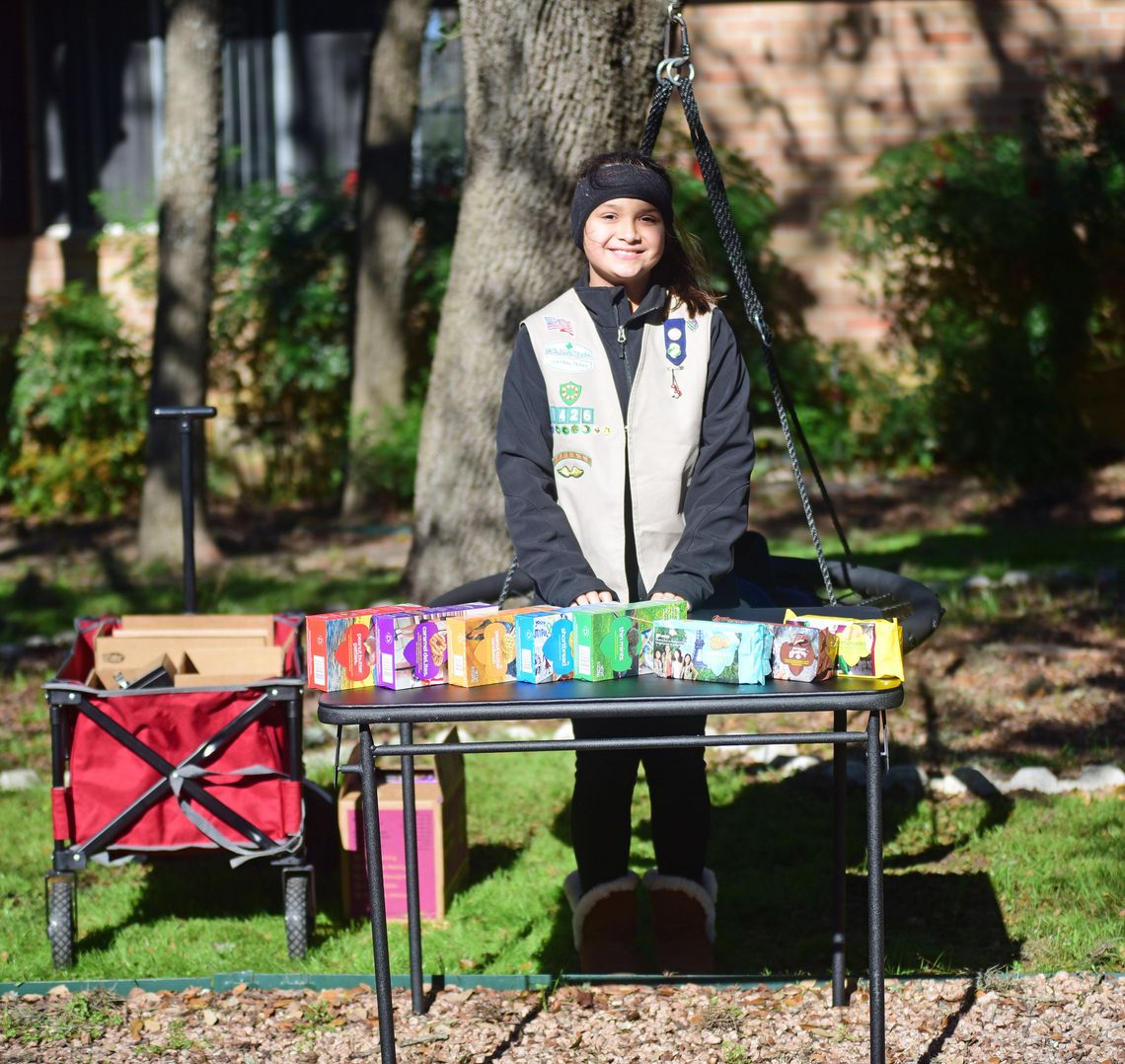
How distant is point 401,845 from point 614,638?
165 centimetres

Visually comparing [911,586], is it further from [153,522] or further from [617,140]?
[153,522]

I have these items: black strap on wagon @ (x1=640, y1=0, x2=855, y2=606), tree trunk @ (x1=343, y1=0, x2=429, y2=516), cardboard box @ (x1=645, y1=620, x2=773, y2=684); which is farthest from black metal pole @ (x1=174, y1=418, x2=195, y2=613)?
tree trunk @ (x1=343, y1=0, x2=429, y2=516)

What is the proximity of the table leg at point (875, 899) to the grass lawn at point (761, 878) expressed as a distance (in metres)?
0.89

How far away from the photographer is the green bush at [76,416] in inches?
455

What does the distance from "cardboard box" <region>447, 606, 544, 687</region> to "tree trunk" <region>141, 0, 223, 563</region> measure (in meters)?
6.31

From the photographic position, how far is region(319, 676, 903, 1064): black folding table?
3027 mm

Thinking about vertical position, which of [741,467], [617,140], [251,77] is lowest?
[741,467]

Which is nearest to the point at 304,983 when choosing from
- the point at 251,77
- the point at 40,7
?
the point at 251,77

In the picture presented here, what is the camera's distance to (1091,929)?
435 centimetres

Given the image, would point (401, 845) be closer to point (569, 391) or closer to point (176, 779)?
point (176, 779)

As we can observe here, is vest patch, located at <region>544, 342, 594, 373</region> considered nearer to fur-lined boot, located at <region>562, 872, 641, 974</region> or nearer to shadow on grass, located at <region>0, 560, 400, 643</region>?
fur-lined boot, located at <region>562, 872, 641, 974</region>

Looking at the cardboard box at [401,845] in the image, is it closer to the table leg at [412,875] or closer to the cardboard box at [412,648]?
the table leg at [412,875]

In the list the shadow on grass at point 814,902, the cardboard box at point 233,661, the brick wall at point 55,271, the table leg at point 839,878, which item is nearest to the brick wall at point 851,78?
the brick wall at point 55,271

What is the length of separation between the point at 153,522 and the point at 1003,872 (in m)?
6.42
